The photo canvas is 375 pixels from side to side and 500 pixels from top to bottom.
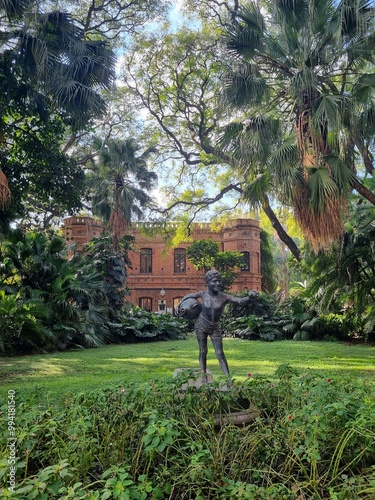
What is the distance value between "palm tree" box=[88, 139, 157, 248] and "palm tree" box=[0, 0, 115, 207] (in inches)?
305

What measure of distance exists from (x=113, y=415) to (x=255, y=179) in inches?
349

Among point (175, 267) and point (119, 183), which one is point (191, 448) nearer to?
point (119, 183)

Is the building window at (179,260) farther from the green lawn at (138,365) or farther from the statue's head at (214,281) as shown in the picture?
the statue's head at (214,281)

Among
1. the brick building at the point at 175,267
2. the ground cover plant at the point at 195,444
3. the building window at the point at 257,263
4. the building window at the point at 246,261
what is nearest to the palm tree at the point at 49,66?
the ground cover plant at the point at 195,444

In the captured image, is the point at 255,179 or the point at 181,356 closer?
the point at 181,356

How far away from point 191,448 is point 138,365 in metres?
6.21

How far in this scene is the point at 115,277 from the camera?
16516 millimetres

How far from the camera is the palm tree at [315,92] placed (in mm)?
8383

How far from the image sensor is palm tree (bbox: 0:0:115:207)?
818 centimetres

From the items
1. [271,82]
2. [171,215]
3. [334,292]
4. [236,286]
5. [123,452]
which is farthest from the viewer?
[236,286]

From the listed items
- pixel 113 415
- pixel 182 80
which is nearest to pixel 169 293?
pixel 182 80

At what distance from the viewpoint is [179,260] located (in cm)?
3353

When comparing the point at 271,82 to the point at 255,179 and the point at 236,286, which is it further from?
the point at 236,286

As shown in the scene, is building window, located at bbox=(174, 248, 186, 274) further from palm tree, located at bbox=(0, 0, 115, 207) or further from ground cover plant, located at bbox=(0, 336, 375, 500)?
ground cover plant, located at bbox=(0, 336, 375, 500)
